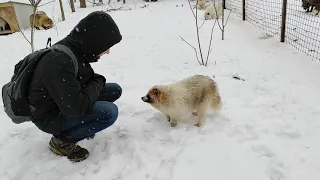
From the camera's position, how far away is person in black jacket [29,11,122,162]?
8.02 ft

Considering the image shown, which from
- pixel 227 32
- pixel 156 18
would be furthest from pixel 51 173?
→ pixel 156 18

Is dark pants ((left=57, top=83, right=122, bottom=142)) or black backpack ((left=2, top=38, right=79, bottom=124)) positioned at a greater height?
black backpack ((left=2, top=38, right=79, bottom=124))

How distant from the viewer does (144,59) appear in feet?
20.0

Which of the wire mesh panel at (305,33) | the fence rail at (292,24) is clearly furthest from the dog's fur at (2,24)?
the wire mesh panel at (305,33)

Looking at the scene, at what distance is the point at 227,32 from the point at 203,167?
5.58 metres

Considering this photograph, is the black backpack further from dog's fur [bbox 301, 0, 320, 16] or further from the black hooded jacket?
dog's fur [bbox 301, 0, 320, 16]

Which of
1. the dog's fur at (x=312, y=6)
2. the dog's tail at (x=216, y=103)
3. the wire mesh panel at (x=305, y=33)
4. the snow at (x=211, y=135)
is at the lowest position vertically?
the snow at (x=211, y=135)

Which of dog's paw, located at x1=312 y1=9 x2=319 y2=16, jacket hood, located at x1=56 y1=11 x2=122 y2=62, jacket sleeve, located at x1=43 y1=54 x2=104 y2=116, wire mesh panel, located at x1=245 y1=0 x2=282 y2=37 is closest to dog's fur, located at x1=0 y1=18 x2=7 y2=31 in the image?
wire mesh panel, located at x1=245 y1=0 x2=282 y2=37

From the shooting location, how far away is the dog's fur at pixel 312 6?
8.19 m

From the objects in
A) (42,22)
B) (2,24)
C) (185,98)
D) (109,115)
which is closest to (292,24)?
(185,98)

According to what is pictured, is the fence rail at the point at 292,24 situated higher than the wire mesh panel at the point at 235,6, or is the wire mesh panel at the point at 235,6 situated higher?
the wire mesh panel at the point at 235,6

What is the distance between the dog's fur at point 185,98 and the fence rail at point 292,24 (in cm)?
287

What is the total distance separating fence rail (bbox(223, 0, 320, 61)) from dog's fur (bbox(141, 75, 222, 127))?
2.87m

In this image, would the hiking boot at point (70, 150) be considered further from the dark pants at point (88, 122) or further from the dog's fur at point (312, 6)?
the dog's fur at point (312, 6)
